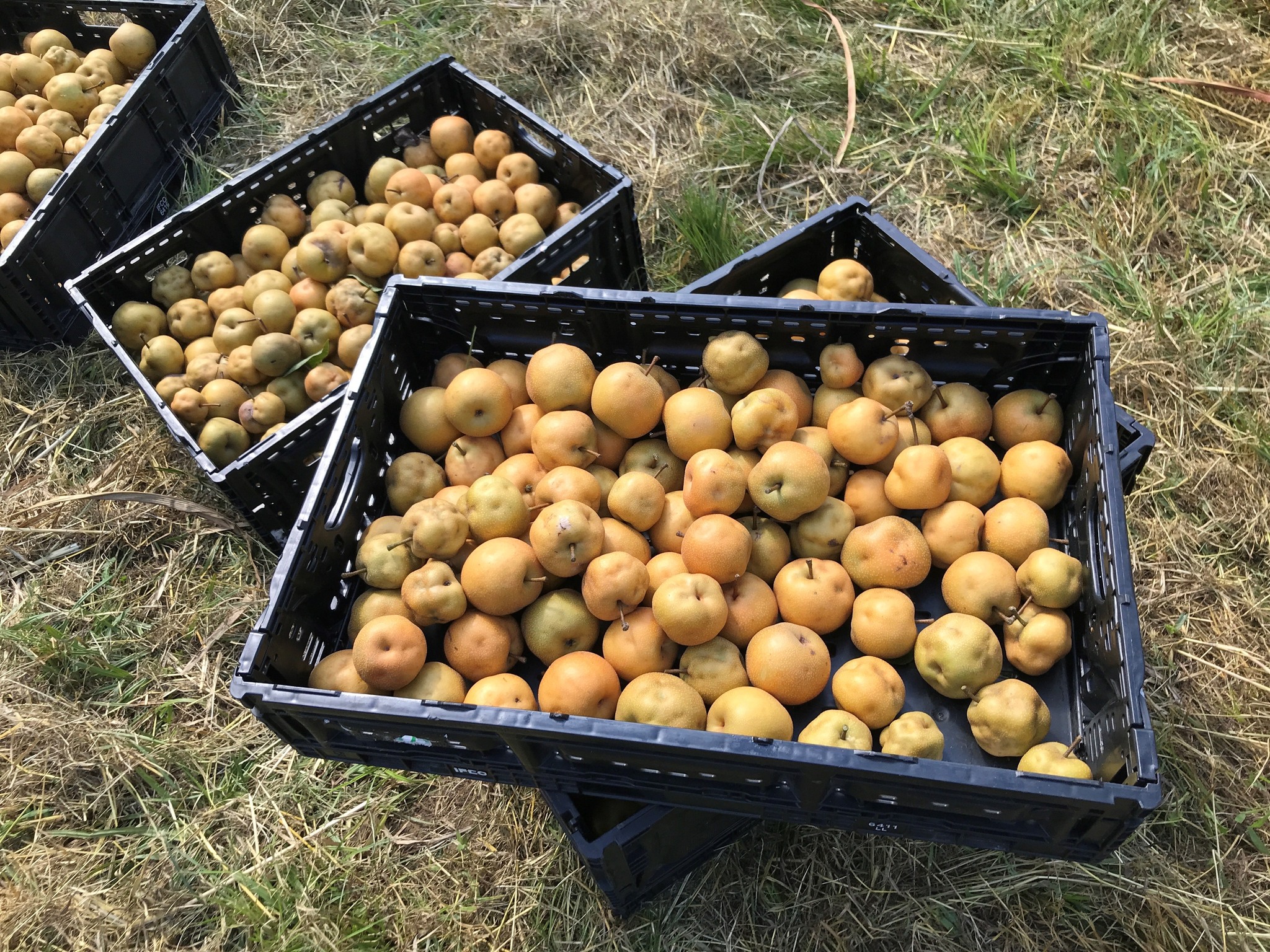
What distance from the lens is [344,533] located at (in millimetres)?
2492

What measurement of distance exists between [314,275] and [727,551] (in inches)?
89.1

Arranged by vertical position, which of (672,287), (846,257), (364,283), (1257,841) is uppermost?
(364,283)

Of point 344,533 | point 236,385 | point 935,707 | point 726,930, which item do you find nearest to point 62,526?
point 236,385

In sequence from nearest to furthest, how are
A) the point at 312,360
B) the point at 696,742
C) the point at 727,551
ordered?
the point at 696,742 → the point at 727,551 → the point at 312,360

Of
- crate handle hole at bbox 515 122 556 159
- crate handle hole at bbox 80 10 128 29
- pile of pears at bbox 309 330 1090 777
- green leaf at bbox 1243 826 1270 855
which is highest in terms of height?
crate handle hole at bbox 80 10 128 29

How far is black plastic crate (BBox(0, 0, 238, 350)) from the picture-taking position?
152 inches

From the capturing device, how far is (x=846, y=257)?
131 inches

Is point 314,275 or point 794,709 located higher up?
point 314,275

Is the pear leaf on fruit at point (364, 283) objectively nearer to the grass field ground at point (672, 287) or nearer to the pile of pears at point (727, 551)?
the pile of pears at point (727, 551)

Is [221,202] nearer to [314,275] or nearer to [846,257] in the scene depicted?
[314,275]

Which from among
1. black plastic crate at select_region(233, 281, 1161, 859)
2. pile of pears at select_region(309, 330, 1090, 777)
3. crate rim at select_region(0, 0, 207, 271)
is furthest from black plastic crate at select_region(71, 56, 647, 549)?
pile of pears at select_region(309, 330, 1090, 777)

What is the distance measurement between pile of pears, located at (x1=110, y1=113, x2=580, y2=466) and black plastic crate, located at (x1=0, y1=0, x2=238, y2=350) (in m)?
0.64

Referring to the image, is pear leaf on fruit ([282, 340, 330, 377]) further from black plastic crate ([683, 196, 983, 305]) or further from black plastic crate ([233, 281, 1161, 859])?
black plastic crate ([683, 196, 983, 305])

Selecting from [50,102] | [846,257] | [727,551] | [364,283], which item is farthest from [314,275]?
[727,551]
